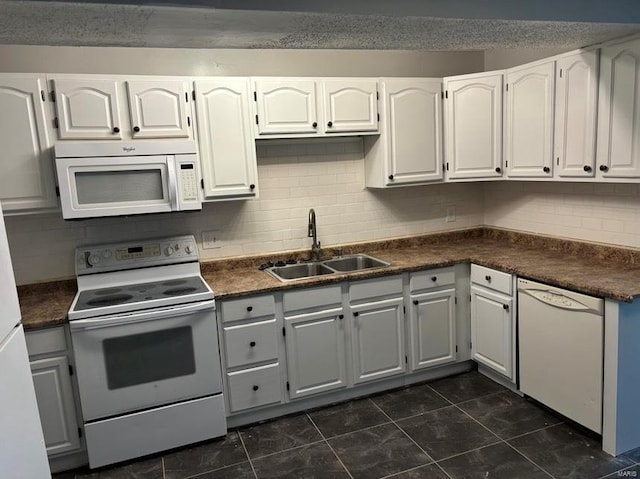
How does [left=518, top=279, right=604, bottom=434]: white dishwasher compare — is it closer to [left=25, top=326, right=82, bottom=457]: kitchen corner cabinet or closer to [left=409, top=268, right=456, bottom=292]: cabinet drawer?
[left=409, top=268, right=456, bottom=292]: cabinet drawer

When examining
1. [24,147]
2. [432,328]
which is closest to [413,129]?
[432,328]

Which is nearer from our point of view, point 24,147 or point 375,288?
point 24,147

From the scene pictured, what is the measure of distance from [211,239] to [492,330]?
201 cm

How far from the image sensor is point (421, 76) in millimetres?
3766

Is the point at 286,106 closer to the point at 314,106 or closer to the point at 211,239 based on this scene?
the point at 314,106

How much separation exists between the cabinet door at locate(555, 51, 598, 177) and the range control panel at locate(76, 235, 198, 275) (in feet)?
7.92

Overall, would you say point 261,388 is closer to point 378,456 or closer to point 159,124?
point 378,456

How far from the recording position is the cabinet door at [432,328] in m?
3.32

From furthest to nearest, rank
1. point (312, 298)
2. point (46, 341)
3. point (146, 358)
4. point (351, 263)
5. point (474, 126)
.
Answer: point (351, 263) < point (474, 126) < point (312, 298) < point (146, 358) < point (46, 341)

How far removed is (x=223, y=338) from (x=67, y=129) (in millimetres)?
1462

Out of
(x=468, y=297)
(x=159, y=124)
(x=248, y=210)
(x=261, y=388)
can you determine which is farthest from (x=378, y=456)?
(x=159, y=124)

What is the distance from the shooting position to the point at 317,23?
1.90m

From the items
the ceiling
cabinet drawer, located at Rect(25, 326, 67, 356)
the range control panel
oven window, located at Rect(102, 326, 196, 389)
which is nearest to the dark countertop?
cabinet drawer, located at Rect(25, 326, 67, 356)

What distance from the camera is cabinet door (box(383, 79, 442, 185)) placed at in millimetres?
3391
